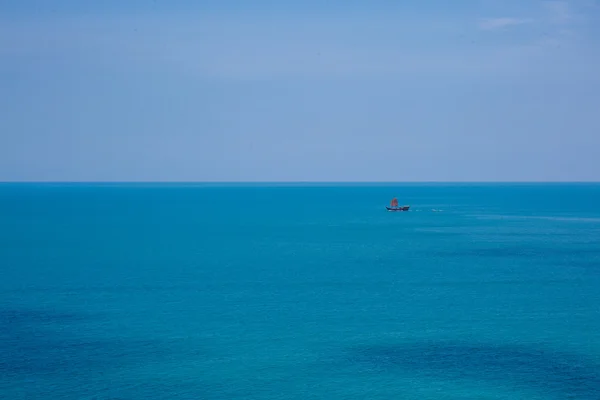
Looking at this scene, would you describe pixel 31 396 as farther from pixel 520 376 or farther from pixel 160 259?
pixel 160 259

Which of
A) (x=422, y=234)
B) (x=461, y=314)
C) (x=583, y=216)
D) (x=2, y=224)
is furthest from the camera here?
(x=583, y=216)

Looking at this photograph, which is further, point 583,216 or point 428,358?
point 583,216

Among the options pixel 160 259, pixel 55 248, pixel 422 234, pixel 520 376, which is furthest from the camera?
pixel 422 234

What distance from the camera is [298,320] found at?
47750 millimetres

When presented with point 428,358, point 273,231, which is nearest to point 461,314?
point 428,358

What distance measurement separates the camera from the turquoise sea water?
35250 millimetres

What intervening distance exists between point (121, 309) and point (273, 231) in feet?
208

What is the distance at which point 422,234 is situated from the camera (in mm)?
108688

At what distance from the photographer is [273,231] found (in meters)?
114

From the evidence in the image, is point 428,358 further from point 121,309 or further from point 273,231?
point 273,231

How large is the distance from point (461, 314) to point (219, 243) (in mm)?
50592

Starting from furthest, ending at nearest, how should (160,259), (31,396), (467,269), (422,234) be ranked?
(422,234)
(160,259)
(467,269)
(31,396)

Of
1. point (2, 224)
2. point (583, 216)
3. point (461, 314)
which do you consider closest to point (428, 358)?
point (461, 314)

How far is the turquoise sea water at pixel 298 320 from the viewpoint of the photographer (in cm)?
3525
